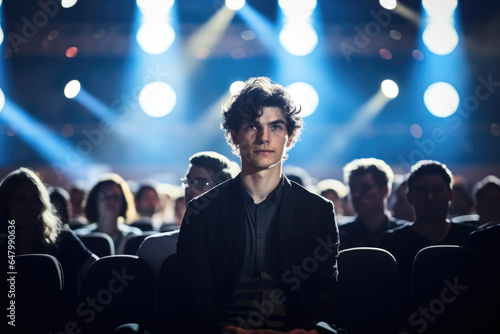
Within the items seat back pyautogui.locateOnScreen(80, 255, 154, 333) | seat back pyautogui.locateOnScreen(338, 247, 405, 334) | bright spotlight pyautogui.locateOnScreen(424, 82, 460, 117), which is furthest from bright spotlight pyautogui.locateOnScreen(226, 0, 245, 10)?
seat back pyautogui.locateOnScreen(338, 247, 405, 334)

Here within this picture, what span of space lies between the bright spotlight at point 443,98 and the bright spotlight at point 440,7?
2052 mm

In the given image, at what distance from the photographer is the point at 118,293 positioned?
2.78 m

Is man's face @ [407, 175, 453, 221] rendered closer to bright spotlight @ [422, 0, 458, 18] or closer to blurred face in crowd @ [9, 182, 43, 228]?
blurred face in crowd @ [9, 182, 43, 228]

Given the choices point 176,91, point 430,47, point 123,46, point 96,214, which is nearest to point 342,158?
point 430,47

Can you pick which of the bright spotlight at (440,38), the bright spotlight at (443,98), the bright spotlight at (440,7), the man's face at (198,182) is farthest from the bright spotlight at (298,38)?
the man's face at (198,182)

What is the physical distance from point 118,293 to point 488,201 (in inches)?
150

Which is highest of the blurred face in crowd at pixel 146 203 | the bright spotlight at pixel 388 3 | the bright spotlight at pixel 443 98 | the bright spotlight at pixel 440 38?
the bright spotlight at pixel 388 3

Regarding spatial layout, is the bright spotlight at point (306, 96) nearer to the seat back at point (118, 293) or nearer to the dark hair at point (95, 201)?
the dark hair at point (95, 201)

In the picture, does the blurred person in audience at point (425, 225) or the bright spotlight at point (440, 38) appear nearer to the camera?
A: the blurred person in audience at point (425, 225)

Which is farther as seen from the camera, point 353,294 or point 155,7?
point 155,7

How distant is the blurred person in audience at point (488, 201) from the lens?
4816 millimetres

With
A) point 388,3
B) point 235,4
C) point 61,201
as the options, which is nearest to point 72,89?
point 235,4

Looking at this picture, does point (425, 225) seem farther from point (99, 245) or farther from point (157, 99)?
point (157, 99)

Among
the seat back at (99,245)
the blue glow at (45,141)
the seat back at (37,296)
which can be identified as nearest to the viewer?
the seat back at (37,296)
